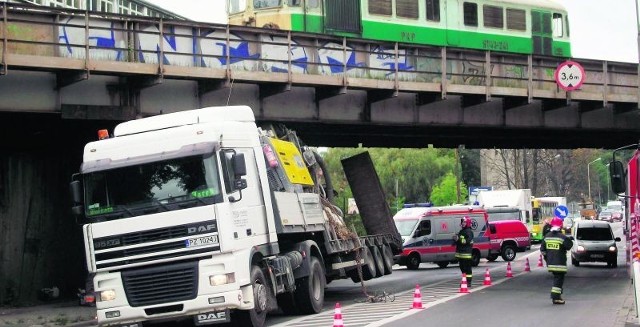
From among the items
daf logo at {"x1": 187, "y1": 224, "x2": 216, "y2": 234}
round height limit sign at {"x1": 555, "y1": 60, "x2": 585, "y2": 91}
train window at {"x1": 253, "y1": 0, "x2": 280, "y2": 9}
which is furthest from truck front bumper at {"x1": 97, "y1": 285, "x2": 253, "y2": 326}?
round height limit sign at {"x1": 555, "y1": 60, "x2": 585, "y2": 91}

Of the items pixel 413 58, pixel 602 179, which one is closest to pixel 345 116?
pixel 413 58

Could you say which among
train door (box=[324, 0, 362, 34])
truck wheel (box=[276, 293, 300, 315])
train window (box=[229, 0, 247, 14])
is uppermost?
train window (box=[229, 0, 247, 14])

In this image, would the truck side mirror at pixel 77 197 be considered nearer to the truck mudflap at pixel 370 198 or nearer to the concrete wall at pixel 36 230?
the concrete wall at pixel 36 230

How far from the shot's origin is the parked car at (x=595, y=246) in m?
35.1

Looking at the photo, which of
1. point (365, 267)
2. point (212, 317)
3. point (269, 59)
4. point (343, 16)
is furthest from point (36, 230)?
point (212, 317)

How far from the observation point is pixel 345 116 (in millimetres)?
24969

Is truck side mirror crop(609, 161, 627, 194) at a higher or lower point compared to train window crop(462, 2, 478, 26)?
lower

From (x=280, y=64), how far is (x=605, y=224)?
1897 centimetres

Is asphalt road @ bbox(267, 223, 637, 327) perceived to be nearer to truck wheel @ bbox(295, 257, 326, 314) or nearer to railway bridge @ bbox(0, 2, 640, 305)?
truck wheel @ bbox(295, 257, 326, 314)

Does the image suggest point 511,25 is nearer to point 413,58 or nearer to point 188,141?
point 413,58

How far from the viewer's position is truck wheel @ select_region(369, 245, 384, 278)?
2330cm

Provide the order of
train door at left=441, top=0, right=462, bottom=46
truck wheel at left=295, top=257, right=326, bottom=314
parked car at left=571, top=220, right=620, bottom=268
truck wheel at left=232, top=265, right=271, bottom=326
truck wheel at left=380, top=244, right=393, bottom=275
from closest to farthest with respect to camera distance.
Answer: truck wheel at left=232, top=265, right=271, bottom=326 → truck wheel at left=295, top=257, right=326, bottom=314 → truck wheel at left=380, top=244, right=393, bottom=275 → train door at left=441, top=0, right=462, bottom=46 → parked car at left=571, top=220, right=620, bottom=268

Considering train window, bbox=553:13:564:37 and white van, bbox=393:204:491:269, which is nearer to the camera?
train window, bbox=553:13:564:37

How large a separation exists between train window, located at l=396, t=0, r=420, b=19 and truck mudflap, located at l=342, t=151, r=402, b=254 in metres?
5.74
